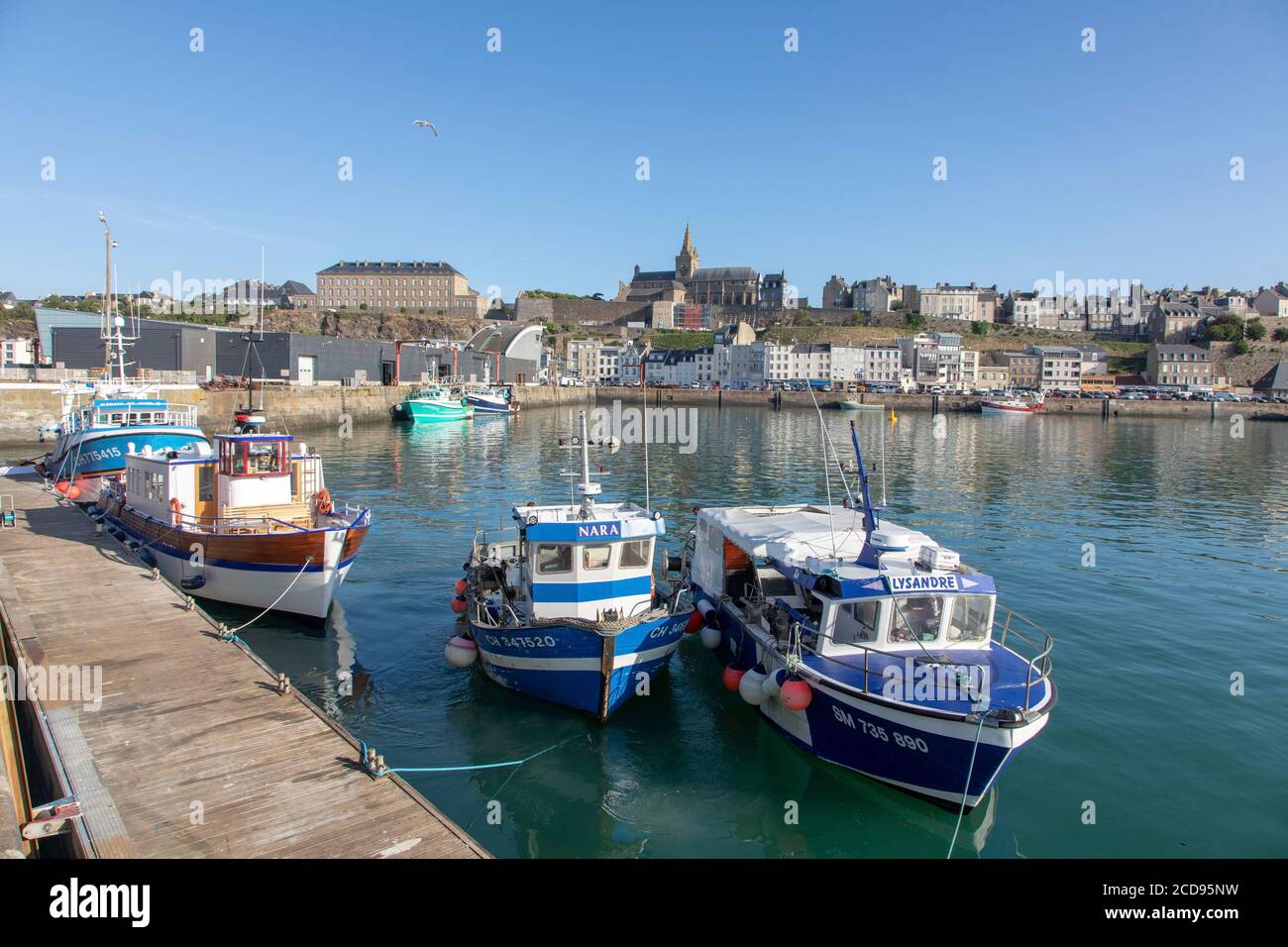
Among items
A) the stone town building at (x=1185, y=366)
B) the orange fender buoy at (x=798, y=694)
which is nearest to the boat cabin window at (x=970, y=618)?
the orange fender buoy at (x=798, y=694)

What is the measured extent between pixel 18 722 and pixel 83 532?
11783 mm

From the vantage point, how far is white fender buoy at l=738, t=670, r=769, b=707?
12836mm

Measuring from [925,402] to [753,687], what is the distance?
11970 cm

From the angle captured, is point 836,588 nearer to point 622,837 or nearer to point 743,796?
point 743,796

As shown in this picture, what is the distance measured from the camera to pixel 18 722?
38.1ft

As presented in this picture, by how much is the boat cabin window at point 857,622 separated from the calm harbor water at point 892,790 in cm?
206

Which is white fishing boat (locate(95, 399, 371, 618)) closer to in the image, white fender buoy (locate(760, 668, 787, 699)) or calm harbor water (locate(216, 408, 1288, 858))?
calm harbor water (locate(216, 408, 1288, 858))

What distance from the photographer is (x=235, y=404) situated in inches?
2477

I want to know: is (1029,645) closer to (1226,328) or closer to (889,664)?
(889,664)

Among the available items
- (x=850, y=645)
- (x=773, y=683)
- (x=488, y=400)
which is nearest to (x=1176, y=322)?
(x=488, y=400)

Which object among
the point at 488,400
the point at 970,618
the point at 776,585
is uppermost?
the point at 488,400

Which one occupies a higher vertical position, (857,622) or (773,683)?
(857,622)

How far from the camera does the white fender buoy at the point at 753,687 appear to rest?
12836mm
